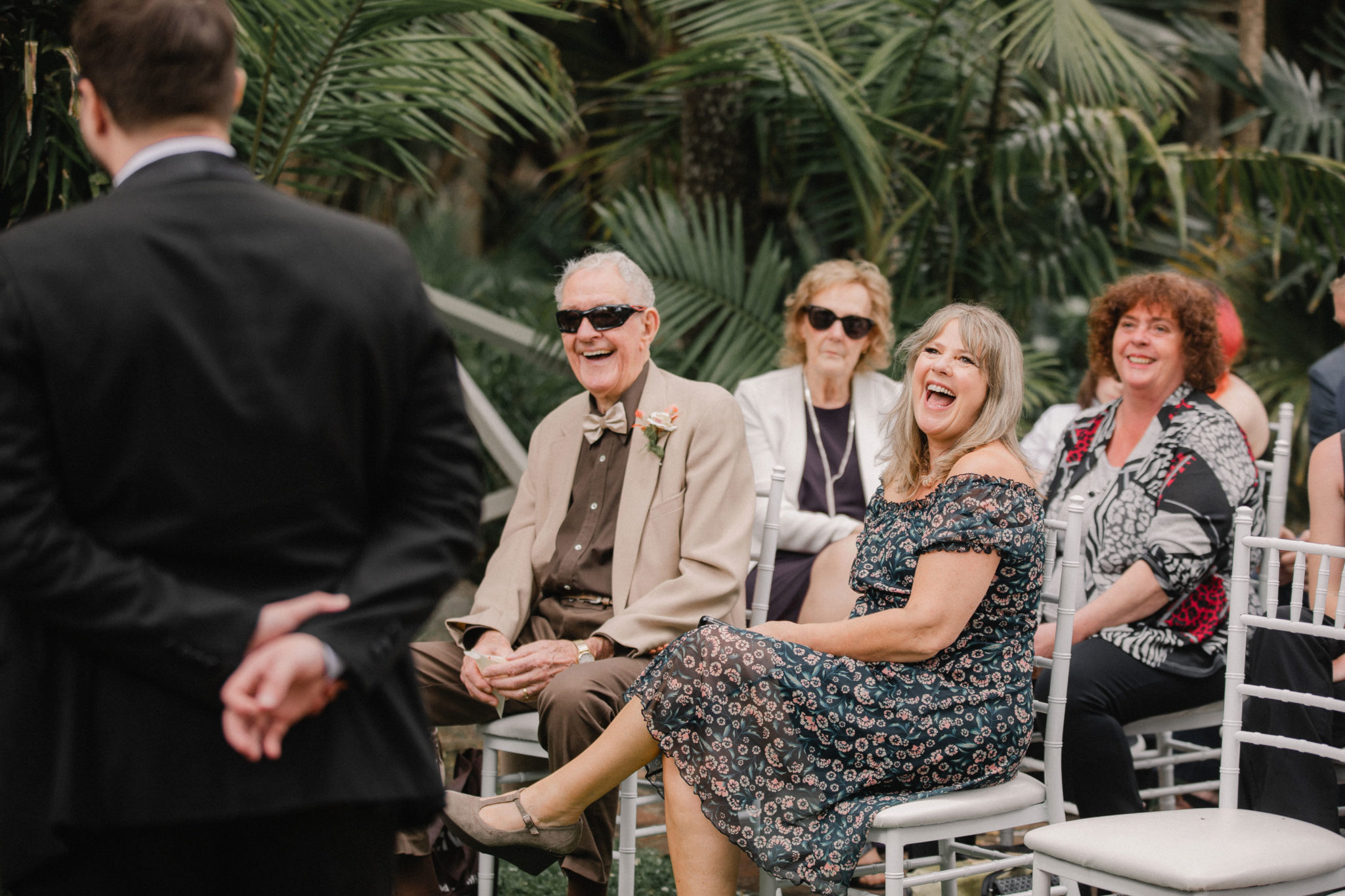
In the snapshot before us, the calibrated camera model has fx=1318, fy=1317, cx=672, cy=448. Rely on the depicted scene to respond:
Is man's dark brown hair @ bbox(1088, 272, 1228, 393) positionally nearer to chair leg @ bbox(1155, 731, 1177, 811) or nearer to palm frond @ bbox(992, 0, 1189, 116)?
chair leg @ bbox(1155, 731, 1177, 811)

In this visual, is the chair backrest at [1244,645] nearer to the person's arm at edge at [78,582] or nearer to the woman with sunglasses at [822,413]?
the woman with sunglasses at [822,413]

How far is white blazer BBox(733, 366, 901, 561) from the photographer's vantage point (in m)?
3.97

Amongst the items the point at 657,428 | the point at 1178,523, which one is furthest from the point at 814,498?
the point at 1178,523

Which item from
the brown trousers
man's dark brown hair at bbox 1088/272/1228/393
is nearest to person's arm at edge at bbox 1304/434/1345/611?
man's dark brown hair at bbox 1088/272/1228/393

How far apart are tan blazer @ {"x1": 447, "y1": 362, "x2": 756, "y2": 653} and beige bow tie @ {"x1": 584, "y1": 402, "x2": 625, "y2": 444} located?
49mm

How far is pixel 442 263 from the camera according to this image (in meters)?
8.64

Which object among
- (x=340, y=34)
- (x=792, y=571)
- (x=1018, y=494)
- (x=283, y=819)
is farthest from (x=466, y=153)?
(x=283, y=819)

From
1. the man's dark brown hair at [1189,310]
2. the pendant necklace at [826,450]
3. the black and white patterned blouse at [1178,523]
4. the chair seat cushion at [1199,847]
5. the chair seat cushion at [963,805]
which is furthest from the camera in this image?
the pendant necklace at [826,450]

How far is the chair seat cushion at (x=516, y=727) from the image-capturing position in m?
3.17

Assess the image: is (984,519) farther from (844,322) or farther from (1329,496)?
(844,322)

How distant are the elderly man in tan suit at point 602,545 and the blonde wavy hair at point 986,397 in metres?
0.49

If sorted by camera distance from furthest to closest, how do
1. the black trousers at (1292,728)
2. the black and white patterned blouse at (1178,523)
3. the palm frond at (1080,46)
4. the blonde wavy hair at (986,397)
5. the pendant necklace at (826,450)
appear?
the palm frond at (1080,46)
the pendant necklace at (826,450)
the black and white patterned blouse at (1178,523)
the blonde wavy hair at (986,397)
the black trousers at (1292,728)

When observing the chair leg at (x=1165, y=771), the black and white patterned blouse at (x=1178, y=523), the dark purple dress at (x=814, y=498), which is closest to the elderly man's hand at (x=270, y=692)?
the black and white patterned blouse at (x=1178, y=523)

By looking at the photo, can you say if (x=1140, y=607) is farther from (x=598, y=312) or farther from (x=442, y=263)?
(x=442, y=263)
